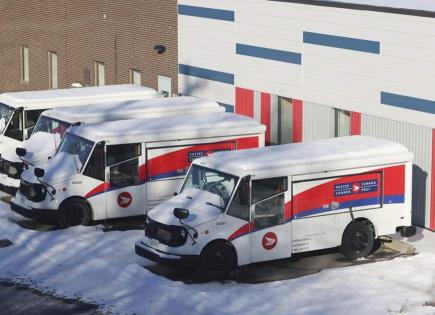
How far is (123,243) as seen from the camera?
22.7 metres

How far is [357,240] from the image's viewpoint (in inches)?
847

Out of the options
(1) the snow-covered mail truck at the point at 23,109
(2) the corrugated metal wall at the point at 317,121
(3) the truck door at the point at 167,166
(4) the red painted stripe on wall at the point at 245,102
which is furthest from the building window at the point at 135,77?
(3) the truck door at the point at 167,166

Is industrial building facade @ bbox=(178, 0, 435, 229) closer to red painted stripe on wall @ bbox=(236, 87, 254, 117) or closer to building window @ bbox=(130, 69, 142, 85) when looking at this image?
red painted stripe on wall @ bbox=(236, 87, 254, 117)

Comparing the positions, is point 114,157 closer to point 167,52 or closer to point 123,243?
point 123,243

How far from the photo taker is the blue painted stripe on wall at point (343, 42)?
25344 mm

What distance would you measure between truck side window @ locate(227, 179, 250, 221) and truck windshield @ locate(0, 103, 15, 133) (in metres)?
9.74

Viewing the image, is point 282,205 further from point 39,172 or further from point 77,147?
point 39,172

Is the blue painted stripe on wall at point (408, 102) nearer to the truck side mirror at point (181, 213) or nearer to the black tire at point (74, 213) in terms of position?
the truck side mirror at point (181, 213)

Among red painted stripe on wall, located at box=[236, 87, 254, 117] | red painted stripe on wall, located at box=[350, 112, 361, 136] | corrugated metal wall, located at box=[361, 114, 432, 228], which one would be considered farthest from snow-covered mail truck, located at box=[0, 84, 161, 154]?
corrugated metal wall, located at box=[361, 114, 432, 228]

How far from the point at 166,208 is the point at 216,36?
1121 cm

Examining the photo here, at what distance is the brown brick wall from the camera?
111ft

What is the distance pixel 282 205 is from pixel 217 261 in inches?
64.3

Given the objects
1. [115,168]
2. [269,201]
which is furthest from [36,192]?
[269,201]

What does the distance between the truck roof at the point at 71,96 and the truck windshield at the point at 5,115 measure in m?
0.11
